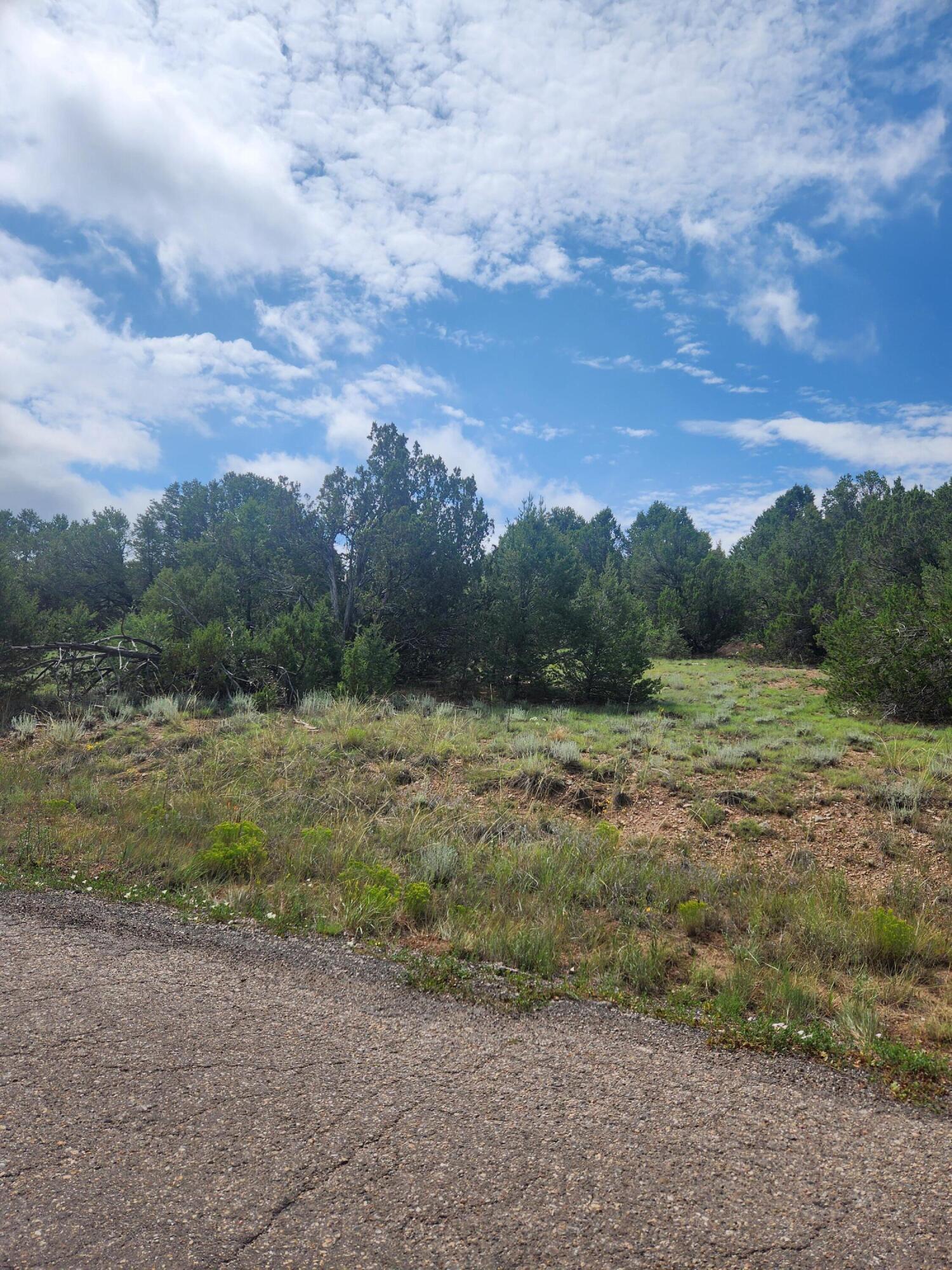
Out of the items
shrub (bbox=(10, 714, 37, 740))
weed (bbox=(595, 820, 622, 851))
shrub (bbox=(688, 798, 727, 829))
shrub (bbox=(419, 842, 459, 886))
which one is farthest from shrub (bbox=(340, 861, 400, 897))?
shrub (bbox=(10, 714, 37, 740))

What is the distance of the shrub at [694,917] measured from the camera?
16.7ft

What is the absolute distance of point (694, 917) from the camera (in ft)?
16.8

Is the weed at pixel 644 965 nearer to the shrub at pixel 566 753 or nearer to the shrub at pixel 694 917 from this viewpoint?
the shrub at pixel 694 917

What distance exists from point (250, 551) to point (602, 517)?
42054 mm

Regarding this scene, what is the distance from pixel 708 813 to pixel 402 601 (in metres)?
12.9

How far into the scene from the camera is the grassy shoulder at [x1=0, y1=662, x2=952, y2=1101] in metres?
4.02

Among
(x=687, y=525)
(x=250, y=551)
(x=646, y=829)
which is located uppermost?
(x=687, y=525)

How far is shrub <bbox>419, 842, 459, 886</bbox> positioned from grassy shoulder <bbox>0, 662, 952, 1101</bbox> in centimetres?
2

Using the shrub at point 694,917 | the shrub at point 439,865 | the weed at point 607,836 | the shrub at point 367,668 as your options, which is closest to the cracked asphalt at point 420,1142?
the shrub at point 694,917

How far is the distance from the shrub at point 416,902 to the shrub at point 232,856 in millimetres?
1444

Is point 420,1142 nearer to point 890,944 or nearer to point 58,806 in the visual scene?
point 890,944

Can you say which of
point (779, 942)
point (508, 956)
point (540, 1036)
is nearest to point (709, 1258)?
point (540, 1036)

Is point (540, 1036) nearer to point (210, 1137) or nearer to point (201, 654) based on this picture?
point (210, 1137)

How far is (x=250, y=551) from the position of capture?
20656 millimetres
